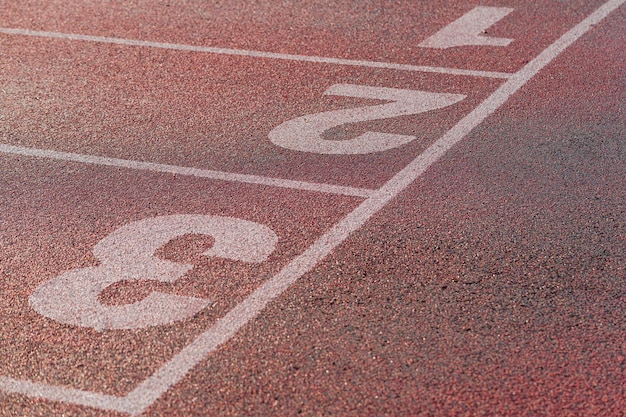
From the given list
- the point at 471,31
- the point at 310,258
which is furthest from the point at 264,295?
the point at 471,31

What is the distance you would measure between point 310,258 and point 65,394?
1.80 m

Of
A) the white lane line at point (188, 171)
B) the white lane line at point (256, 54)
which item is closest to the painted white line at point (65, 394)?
the white lane line at point (188, 171)

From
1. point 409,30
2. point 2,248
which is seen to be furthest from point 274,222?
point 409,30

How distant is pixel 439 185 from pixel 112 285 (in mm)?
2439

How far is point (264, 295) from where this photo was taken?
5434 mm

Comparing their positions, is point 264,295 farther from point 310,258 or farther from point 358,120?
point 358,120

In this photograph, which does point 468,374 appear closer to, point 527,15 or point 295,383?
point 295,383

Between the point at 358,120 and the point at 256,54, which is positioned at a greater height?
the point at 256,54

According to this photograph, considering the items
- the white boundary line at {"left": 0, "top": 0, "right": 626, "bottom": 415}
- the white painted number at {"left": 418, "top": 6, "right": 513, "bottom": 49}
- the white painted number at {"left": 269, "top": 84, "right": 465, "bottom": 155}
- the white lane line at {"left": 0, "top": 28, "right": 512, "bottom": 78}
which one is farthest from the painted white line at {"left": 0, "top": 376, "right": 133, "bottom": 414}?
the white painted number at {"left": 418, "top": 6, "right": 513, "bottom": 49}

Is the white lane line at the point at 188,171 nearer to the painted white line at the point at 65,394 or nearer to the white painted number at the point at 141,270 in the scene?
the white painted number at the point at 141,270

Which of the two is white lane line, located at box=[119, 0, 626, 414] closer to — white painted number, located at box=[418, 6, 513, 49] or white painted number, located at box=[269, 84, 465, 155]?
white painted number, located at box=[269, 84, 465, 155]

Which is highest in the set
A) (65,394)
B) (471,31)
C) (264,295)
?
(65,394)

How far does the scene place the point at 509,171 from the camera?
709cm

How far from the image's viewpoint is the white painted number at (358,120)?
24.9ft
